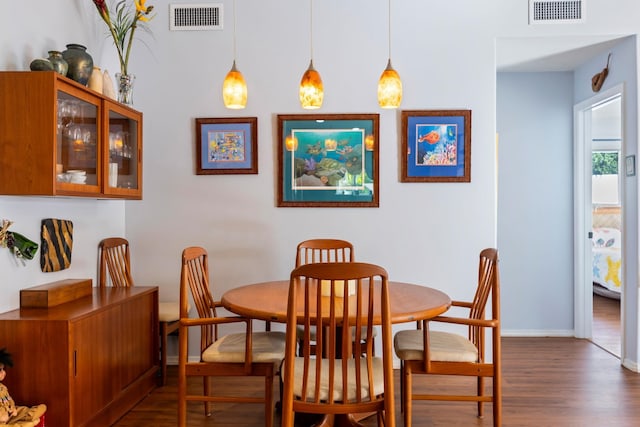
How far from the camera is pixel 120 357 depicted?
2811 mm

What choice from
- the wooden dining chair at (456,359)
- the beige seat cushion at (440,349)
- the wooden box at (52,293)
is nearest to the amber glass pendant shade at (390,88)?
the wooden dining chair at (456,359)

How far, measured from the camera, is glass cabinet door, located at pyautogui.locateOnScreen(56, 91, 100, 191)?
2.48 m

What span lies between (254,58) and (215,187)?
1.04 metres

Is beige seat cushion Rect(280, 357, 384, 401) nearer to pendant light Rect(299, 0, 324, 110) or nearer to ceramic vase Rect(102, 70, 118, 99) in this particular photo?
pendant light Rect(299, 0, 324, 110)

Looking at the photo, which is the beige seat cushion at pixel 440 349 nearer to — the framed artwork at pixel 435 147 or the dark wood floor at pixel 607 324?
the framed artwork at pixel 435 147

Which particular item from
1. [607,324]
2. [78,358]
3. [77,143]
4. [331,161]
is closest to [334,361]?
[78,358]

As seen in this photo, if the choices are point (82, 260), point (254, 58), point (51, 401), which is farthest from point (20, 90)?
point (254, 58)

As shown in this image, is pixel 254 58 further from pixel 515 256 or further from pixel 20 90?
pixel 515 256

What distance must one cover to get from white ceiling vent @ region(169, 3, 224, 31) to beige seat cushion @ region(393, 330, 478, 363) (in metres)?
2.73

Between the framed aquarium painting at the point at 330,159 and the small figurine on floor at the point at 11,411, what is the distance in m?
2.08

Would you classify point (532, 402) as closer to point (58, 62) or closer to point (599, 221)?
point (58, 62)

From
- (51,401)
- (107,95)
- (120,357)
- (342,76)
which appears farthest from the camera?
(342,76)

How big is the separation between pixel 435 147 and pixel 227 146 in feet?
5.23

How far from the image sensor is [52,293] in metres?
2.52
